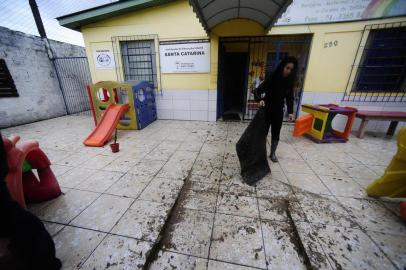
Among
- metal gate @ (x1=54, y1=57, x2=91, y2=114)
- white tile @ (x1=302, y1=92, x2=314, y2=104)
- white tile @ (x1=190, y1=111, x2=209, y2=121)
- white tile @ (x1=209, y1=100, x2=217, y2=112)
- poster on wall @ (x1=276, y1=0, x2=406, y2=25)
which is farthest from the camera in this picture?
metal gate @ (x1=54, y1=57, x2=91, y2=114)

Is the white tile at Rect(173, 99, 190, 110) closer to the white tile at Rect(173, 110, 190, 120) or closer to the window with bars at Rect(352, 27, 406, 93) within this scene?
the white tile at Rect(173, 110, 190, 120)

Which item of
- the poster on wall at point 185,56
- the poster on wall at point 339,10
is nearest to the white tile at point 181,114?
the poster on wall at point 185,56

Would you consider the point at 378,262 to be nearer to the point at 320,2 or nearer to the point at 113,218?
the point at 113,218

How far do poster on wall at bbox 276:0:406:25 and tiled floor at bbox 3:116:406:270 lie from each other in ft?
11.4

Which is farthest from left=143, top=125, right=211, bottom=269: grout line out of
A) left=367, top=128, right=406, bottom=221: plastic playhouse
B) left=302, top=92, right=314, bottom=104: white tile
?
left=302, top=92, right=314, bottom=104: white tile

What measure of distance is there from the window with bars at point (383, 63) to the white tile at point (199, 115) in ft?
14.7

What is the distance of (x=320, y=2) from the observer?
4.28 meters

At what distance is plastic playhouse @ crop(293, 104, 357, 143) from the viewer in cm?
389

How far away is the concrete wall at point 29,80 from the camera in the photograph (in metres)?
5.23

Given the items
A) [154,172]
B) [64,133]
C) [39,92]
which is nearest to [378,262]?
[154,172]

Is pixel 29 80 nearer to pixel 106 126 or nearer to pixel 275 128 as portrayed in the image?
pixel 106 126

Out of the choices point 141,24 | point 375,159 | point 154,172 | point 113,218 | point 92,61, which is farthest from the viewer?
point 92,61

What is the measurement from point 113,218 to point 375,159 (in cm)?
467

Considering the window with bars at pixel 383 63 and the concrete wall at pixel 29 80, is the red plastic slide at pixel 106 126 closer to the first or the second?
the concrete wall at pixel 29 80
